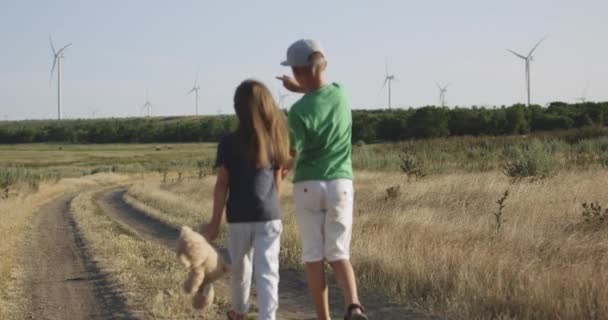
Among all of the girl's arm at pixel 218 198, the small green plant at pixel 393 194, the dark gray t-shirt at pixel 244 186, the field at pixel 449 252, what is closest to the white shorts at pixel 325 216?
the dark gray t-shirt at pixel 244 186

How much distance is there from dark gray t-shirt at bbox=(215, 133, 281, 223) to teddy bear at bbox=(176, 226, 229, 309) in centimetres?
31

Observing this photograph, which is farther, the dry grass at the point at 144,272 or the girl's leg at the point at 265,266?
the dry grass at the point at 144,272

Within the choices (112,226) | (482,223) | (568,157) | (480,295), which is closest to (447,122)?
(568,157)

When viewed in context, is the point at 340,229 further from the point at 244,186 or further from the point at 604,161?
the point at 604,161

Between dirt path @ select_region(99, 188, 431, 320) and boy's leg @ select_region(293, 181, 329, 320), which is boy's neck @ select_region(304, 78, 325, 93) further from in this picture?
dirt path @ select_region(99, 188, 431, 320)

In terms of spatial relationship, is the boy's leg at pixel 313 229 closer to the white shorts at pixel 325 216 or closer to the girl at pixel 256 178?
the white shorts at pixel 325 216

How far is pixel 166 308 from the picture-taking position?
7.27m

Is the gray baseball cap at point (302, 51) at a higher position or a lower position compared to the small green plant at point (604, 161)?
higher

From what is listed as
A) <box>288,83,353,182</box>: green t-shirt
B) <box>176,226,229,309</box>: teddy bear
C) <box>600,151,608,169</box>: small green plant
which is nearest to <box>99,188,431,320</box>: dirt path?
<box>176,226,229,309</box>: teddy bear

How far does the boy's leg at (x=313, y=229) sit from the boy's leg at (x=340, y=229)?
6 centimetres

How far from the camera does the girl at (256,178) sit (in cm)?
554

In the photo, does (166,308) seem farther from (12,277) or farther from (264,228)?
(12,277)

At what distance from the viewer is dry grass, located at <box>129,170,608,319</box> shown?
637cm

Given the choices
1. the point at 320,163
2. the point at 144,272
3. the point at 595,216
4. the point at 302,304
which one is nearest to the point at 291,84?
the point at 320,163
